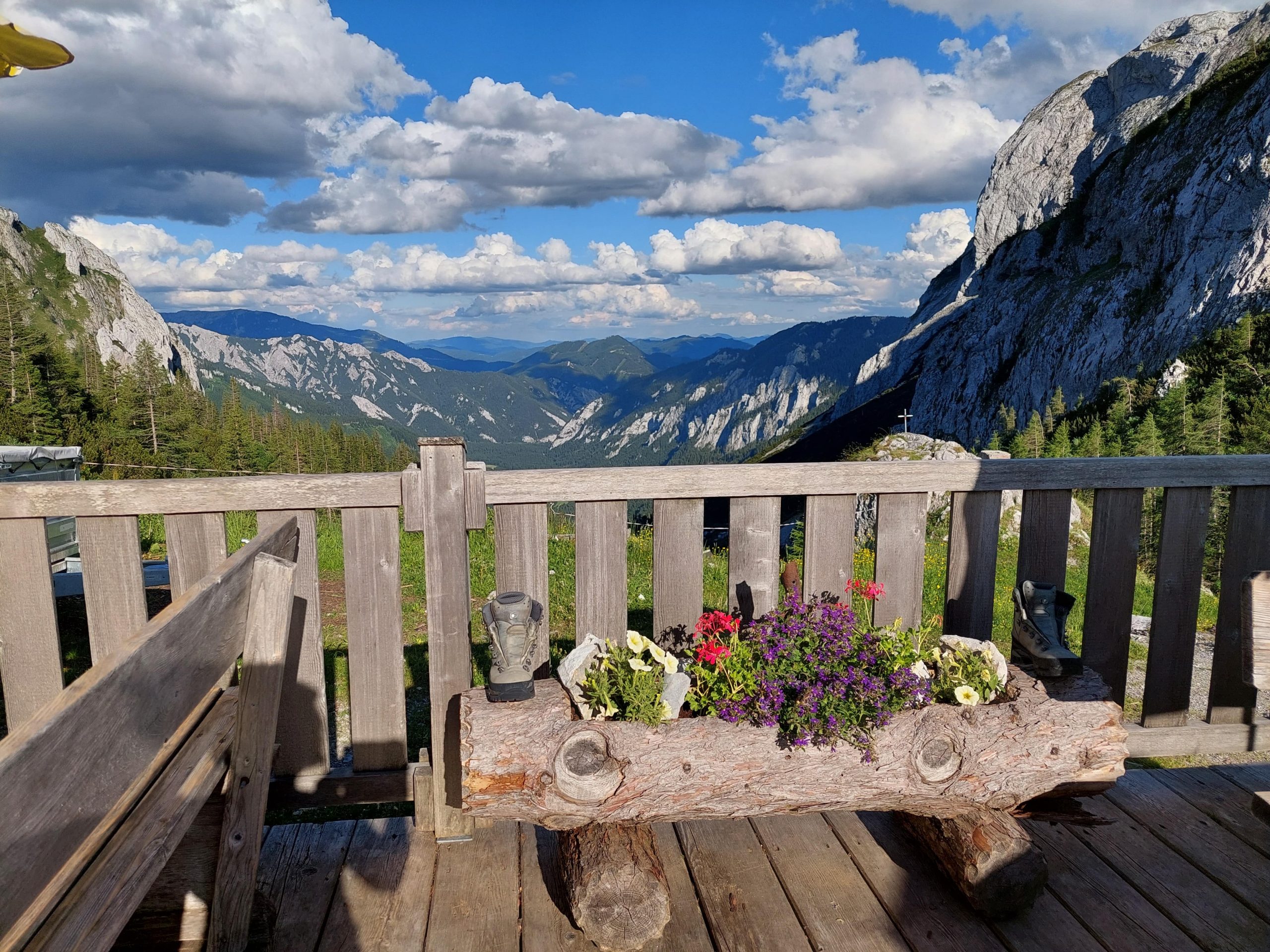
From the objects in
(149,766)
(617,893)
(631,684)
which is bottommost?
(617,893)

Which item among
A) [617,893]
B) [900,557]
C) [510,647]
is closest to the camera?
[617,893]

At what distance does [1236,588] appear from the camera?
3973 mm

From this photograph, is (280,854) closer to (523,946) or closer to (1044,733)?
(523,946)

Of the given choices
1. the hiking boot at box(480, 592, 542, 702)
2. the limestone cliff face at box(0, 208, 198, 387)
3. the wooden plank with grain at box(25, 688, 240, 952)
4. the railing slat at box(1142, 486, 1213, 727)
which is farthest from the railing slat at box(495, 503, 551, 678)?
the limestone cliff face at box(0, 208, 198, 387)

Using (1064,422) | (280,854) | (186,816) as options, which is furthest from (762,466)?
(1064,422)

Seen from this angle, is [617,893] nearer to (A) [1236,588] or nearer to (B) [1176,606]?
(B) [1176,606]

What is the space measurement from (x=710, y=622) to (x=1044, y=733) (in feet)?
4.30

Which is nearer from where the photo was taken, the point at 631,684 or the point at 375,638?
the point at 631,684

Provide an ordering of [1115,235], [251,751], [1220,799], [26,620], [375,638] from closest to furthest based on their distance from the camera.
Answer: [251,751] < [26,620] < [375,638] < [1220,799] < [1115,235]

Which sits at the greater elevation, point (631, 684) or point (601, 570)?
point (601, 570)

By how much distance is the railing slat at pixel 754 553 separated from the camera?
358 centimetres

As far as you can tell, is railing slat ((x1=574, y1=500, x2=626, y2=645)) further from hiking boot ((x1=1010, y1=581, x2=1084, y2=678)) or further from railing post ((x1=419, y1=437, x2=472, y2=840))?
hiking boot ((x1=1010, y1=581, x2=1084, y2=678))

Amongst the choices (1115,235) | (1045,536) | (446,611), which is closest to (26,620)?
(446,611)

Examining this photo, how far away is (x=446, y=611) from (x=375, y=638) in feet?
1.09
